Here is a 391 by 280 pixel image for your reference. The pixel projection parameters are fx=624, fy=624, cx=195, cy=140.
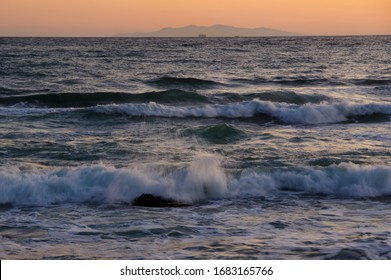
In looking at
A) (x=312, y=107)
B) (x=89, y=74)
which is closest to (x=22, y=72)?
(x=89, y=74)

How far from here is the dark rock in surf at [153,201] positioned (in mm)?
9148

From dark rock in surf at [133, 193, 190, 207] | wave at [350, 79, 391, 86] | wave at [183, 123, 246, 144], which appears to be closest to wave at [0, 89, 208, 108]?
wave at [183, 123, 246, 144]

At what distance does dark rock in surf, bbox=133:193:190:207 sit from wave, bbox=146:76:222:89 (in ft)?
56.2

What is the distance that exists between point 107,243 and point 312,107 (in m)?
13.3

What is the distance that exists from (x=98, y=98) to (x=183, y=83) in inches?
239

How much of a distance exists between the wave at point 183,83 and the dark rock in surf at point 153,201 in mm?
17134

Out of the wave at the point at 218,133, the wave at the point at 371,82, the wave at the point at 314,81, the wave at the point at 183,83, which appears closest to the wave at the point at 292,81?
the wave at the point at 314,81

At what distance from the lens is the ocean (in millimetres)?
7121

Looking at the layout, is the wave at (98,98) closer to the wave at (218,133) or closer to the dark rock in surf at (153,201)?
the wave at (218,133)

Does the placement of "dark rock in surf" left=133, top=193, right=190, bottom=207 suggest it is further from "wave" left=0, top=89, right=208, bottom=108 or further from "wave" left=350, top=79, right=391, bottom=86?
"wave" left=350, top=79, right=391, bottom=86

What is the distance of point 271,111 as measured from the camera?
19.5 m

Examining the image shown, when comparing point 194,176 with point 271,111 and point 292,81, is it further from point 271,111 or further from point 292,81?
point 292,81

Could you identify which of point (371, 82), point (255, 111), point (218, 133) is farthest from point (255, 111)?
point (371, 82)

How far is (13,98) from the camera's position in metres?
21.9
